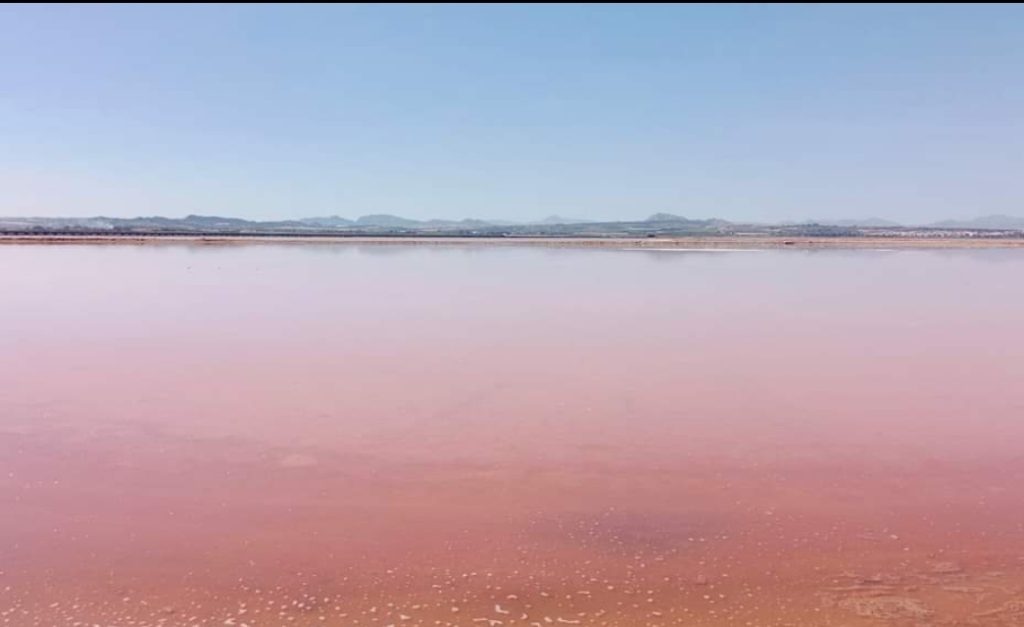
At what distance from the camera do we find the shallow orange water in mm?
4668

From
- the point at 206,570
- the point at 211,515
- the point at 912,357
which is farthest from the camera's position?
the point at 912,357

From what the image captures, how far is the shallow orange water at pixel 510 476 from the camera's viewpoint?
467 cm

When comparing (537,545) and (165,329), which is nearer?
(537,545)

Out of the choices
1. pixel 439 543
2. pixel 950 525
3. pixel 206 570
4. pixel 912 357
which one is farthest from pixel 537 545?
pixel 912 357

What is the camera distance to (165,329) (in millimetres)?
14211

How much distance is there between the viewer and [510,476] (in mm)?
6605

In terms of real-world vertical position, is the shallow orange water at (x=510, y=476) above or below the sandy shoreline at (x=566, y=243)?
below

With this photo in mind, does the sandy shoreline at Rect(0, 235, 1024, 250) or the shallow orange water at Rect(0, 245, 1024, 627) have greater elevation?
the sandy shoreline at Rect(0, 235, 1024, 250)

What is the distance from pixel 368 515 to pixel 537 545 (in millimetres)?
1422

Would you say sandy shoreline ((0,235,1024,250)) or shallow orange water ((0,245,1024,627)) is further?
sandy shoreline ((0,235,1024,250))

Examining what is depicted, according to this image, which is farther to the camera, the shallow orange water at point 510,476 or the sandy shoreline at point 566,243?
the sandy shoreline at point 566,243

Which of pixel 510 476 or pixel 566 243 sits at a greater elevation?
pixel 566 243

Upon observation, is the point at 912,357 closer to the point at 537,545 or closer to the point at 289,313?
the point at 537,545

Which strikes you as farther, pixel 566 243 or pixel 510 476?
pixel 566 243
